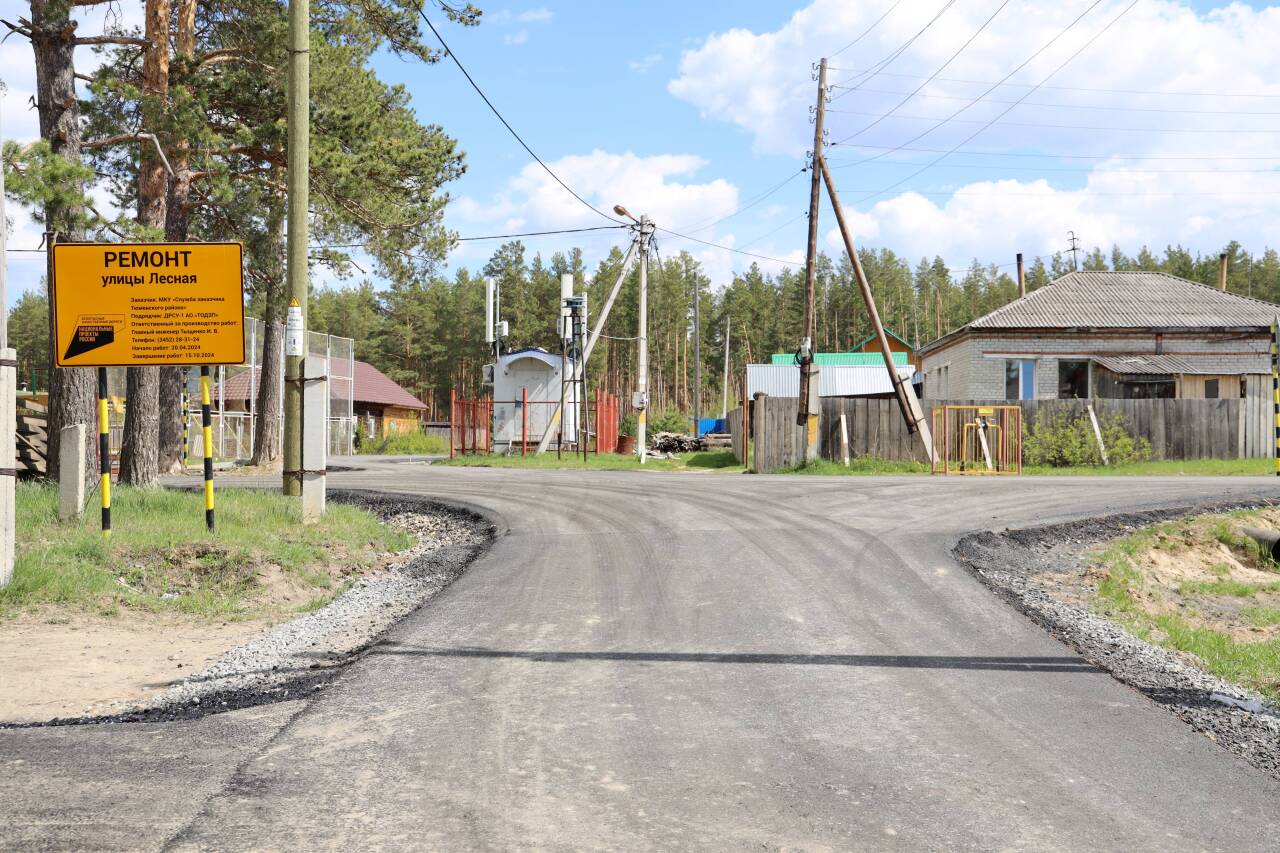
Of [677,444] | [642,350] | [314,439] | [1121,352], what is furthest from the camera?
[677,444]

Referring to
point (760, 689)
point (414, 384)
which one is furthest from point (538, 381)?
point (414, 384)

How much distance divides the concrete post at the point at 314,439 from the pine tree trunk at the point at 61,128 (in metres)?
2.90

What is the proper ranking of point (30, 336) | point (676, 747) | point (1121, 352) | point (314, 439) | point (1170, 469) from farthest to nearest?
point (30, 336), point (1121, 352), point (1170, 469), point (314, 439), point (676, 747)

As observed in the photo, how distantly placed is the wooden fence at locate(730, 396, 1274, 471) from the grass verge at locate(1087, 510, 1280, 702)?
11.1 meters

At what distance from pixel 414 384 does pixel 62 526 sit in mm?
79755

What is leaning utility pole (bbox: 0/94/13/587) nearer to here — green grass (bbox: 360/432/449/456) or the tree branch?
the tree branch

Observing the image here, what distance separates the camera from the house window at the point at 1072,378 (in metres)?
36.7

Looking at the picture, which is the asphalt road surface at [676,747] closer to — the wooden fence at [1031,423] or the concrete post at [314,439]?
the concrete post at [314,439]

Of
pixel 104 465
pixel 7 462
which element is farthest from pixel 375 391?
pixel 7 462

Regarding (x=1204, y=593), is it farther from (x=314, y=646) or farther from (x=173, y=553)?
(x=173, y=553)

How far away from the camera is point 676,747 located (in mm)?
4488

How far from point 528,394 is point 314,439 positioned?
2615cm

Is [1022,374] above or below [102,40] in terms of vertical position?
below

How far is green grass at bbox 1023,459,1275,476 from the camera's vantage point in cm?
2433
